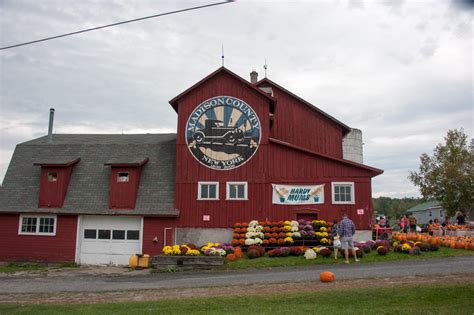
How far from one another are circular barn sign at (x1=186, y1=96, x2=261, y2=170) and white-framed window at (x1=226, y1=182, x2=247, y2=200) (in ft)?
3.12

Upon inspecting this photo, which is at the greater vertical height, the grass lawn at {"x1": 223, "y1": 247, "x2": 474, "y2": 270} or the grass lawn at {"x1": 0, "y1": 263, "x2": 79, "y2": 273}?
the grass lawn at {"x1": 223, "y1": 247, "x2": 474, "y2": 270}

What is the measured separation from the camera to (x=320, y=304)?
402 inches

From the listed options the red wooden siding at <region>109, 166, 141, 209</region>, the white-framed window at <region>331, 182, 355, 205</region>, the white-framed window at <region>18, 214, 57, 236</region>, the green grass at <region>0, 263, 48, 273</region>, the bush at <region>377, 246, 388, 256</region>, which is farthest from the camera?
the white-framed window at <region>18, 214, 57, 236</region>

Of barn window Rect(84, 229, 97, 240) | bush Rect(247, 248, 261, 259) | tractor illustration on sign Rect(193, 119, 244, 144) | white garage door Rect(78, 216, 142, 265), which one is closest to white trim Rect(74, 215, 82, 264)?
white garage door Rect(78, 216, 142, 265)

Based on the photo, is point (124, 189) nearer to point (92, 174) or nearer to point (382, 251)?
point (92, 174)

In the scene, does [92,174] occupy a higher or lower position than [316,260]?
higher

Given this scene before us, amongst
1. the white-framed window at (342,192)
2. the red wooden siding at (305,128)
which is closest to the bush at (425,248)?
the white-framed window at (342,192)

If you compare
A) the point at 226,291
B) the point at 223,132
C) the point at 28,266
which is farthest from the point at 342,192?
the point at 28,266

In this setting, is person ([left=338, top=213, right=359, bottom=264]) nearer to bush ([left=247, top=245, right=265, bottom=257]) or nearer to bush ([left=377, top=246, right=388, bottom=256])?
bush ([left=377, top=246, right=388, bottom=256])

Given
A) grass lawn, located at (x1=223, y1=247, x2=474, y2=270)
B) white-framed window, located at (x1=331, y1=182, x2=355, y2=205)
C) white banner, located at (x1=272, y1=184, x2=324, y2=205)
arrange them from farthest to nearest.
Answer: white banner, located at (x1=272, y1=184, x2=324, y2=205), white-framed window, located at (x1=331, y1=182, x2=355, y2=205), grass lawn, located at (x1=223, y1=247, x2=474, y2=270)

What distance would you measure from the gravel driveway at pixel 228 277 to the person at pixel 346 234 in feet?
1.97

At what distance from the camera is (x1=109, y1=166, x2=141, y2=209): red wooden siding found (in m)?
22.9

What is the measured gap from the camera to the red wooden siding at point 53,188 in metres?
23.4

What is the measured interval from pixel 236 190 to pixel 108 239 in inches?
285
